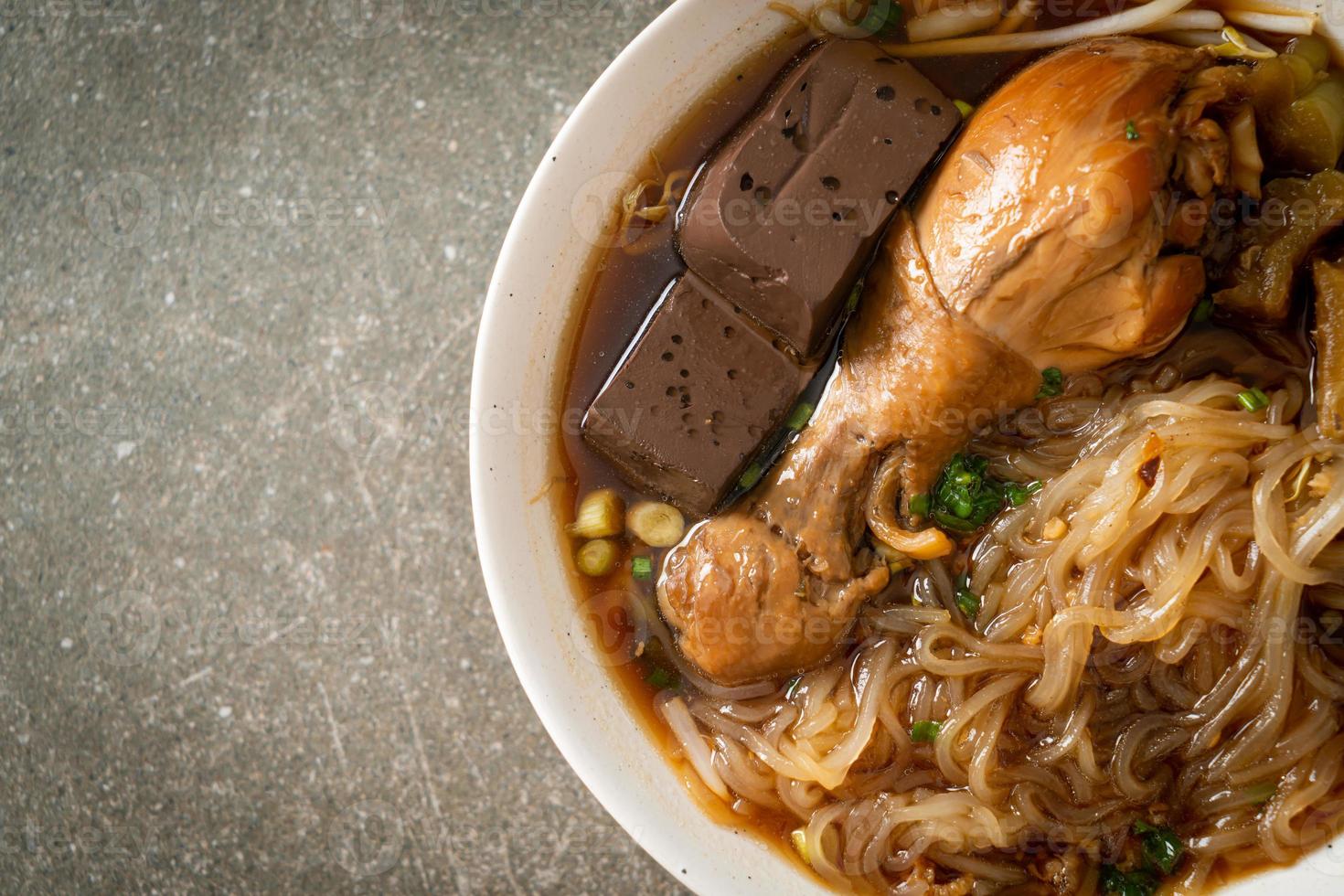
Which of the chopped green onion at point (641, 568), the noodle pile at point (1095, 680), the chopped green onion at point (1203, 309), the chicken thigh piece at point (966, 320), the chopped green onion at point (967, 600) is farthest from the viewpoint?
the chopped green onion at point (641, 568)

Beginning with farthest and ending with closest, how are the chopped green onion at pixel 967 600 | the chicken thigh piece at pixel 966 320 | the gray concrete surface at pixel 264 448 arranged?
the gray concrete surface at pixel 264 448 < the chopped green onion at pixel 967 600 < the chicken thigh piece at pixel 966 320

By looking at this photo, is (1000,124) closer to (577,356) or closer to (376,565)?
(577,356)

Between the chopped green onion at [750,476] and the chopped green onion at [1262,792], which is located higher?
the chopped green onion at [750,476]

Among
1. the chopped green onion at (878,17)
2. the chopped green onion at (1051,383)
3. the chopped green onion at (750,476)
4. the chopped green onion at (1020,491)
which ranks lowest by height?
the chopped green onion at (750,476)

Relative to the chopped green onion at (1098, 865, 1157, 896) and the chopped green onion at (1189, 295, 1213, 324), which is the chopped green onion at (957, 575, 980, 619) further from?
the chopped green onion at (1189, 295, 1213, 324)

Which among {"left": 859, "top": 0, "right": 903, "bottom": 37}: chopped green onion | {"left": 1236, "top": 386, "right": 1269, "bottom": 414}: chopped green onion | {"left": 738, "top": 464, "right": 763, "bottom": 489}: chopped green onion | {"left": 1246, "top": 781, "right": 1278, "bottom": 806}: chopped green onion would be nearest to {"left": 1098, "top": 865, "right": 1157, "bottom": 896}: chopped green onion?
{"left": 1246, "top": 781, "right": 1278, "bottom": 806}: chopped green onion

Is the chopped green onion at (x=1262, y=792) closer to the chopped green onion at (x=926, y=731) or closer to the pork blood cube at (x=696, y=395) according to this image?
the chopped green onion at (x=926, y=731)

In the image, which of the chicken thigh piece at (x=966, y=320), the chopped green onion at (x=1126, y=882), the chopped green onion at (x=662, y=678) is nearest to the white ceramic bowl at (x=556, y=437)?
the chopped green onion at (x=662, y=678)
